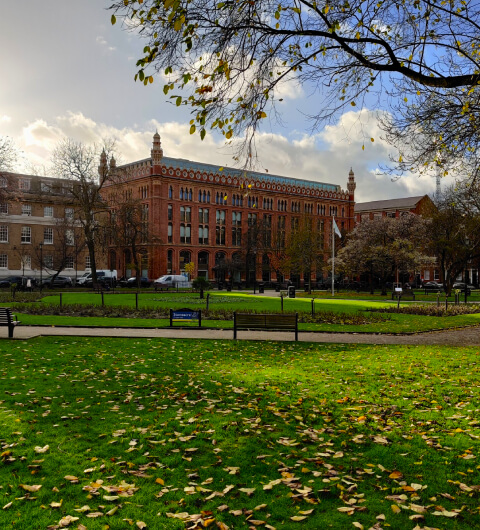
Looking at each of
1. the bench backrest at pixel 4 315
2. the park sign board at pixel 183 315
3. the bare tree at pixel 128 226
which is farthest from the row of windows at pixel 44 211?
the bench backrest at pixel 4 315

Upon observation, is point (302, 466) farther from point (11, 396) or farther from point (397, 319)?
point (397, 319)

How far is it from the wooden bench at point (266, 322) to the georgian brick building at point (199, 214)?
48204 millimetres

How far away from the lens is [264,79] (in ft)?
29.2

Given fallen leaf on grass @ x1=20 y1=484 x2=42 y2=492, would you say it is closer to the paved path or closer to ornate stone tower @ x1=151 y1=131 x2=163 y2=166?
the paved path

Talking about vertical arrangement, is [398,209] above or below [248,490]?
above

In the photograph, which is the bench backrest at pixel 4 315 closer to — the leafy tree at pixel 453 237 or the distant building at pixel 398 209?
the leafy tree at pixel 453 237

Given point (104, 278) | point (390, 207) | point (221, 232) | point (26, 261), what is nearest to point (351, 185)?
point (390, 207)

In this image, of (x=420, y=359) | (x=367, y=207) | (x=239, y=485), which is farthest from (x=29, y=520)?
(x=367, y=207)

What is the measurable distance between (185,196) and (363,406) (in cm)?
6733

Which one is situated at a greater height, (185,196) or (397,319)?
(185,196)

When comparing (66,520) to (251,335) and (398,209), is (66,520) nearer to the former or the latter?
(251,335)

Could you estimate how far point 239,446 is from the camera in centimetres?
539

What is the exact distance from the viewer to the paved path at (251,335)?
49.4 feet

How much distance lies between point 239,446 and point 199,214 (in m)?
69.9
